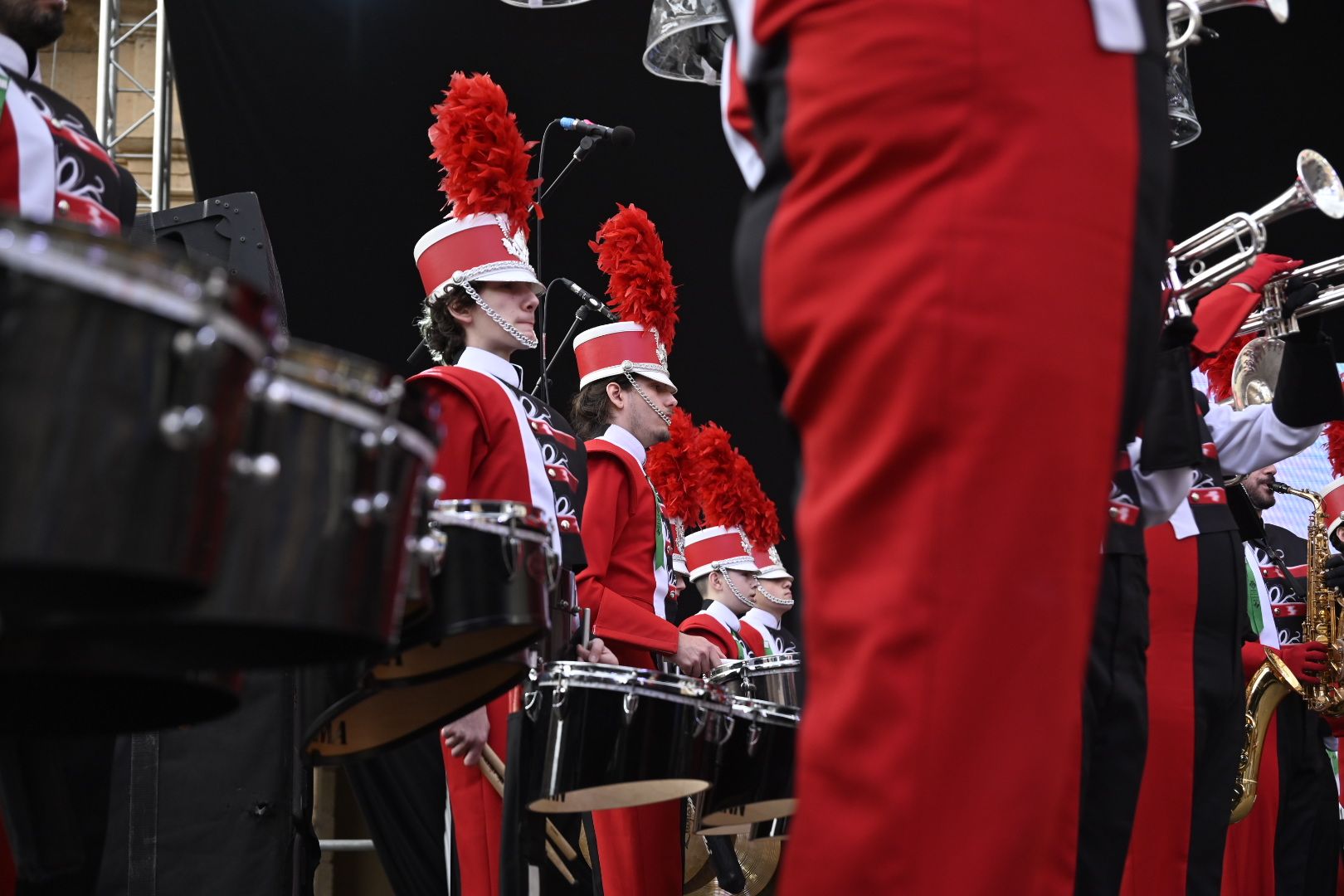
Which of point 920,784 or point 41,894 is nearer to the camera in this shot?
point 920,784

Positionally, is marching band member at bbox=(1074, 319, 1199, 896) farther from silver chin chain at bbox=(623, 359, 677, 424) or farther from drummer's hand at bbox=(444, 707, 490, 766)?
silver chin chain at bbox=(623, 359, 677, 424)

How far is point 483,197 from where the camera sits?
4.46 meters

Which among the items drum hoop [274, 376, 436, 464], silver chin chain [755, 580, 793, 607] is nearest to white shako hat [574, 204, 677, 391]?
silver chin chain [755, 580, 793, 607]

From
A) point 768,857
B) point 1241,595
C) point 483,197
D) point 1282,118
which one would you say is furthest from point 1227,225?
point 1282,118

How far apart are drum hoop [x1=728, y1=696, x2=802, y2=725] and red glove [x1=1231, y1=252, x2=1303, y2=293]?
158 cm

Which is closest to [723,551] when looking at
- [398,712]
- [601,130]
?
[601,130]

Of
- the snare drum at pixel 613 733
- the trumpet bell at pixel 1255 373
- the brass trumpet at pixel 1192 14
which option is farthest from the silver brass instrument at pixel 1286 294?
the snare drum at pixel 613 733

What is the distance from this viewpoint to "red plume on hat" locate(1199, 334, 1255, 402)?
540 cm

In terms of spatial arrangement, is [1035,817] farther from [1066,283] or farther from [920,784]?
[1066,283]

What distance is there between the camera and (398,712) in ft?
7.33

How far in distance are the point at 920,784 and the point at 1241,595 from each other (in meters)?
2.98

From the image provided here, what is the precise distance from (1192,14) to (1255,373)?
226 cm

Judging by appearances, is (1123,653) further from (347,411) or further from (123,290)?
(123,290)

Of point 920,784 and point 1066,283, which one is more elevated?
point 1066,283
